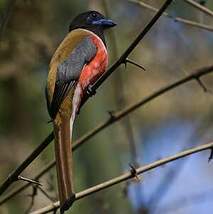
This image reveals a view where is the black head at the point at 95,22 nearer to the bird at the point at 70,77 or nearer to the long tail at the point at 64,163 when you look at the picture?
the bird at the point at 70,77

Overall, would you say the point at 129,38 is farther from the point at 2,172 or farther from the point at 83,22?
the point at 83,22

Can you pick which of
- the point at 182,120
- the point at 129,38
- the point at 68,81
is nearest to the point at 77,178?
the point at 129,38

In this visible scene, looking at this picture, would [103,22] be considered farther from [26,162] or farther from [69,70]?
[26,162]

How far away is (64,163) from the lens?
3379 mm

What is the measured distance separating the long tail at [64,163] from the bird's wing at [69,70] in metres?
0.09

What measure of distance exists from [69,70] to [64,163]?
0.61m

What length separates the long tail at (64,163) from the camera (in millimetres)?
3105

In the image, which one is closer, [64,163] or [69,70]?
[64,163]

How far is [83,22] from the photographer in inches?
172

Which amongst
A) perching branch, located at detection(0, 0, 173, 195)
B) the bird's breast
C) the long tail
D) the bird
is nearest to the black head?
the bird

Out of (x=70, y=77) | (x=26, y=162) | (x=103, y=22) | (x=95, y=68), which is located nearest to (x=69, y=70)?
(x=70, y=77)

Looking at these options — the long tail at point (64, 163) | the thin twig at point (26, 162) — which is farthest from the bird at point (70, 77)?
the thin twig at point (26, 162)

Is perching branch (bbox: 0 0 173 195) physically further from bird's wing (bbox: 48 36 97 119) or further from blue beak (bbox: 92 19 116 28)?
blue beak (bbox: 92 19 116 28)

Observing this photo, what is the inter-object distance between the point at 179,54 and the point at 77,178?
1243 mm
